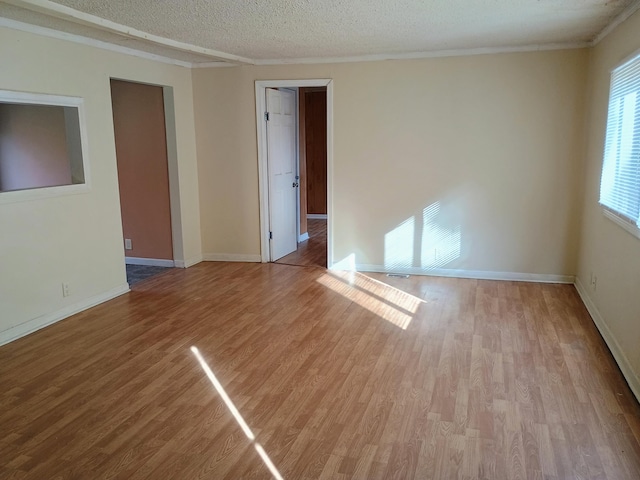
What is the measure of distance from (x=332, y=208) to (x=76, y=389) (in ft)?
11.5

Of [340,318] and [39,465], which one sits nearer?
[39,465]

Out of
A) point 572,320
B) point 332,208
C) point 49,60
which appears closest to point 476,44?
point 332,208

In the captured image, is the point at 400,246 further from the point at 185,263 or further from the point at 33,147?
the point at 33,147

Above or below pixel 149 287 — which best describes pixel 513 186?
above

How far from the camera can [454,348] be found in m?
3.77

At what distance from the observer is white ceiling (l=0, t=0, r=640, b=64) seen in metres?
3.48

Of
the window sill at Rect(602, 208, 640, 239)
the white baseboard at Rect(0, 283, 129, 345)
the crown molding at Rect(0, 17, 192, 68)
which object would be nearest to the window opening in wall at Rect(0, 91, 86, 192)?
the crown molding at Rect(0, 17, 192, 68)

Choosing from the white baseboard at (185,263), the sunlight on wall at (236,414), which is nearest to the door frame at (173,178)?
the white baseboard at (185,263)

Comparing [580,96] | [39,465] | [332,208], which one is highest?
[580,96]

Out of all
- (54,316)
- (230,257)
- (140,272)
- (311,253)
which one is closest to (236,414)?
(54,316)

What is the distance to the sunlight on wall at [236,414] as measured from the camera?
244 cm

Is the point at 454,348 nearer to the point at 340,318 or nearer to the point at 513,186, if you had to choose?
the point at 340,318

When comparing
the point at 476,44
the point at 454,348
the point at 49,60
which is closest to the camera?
the point at 454,348

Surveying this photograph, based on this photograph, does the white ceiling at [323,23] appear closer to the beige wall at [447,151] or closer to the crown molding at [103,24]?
the crown molding at [103,24]
